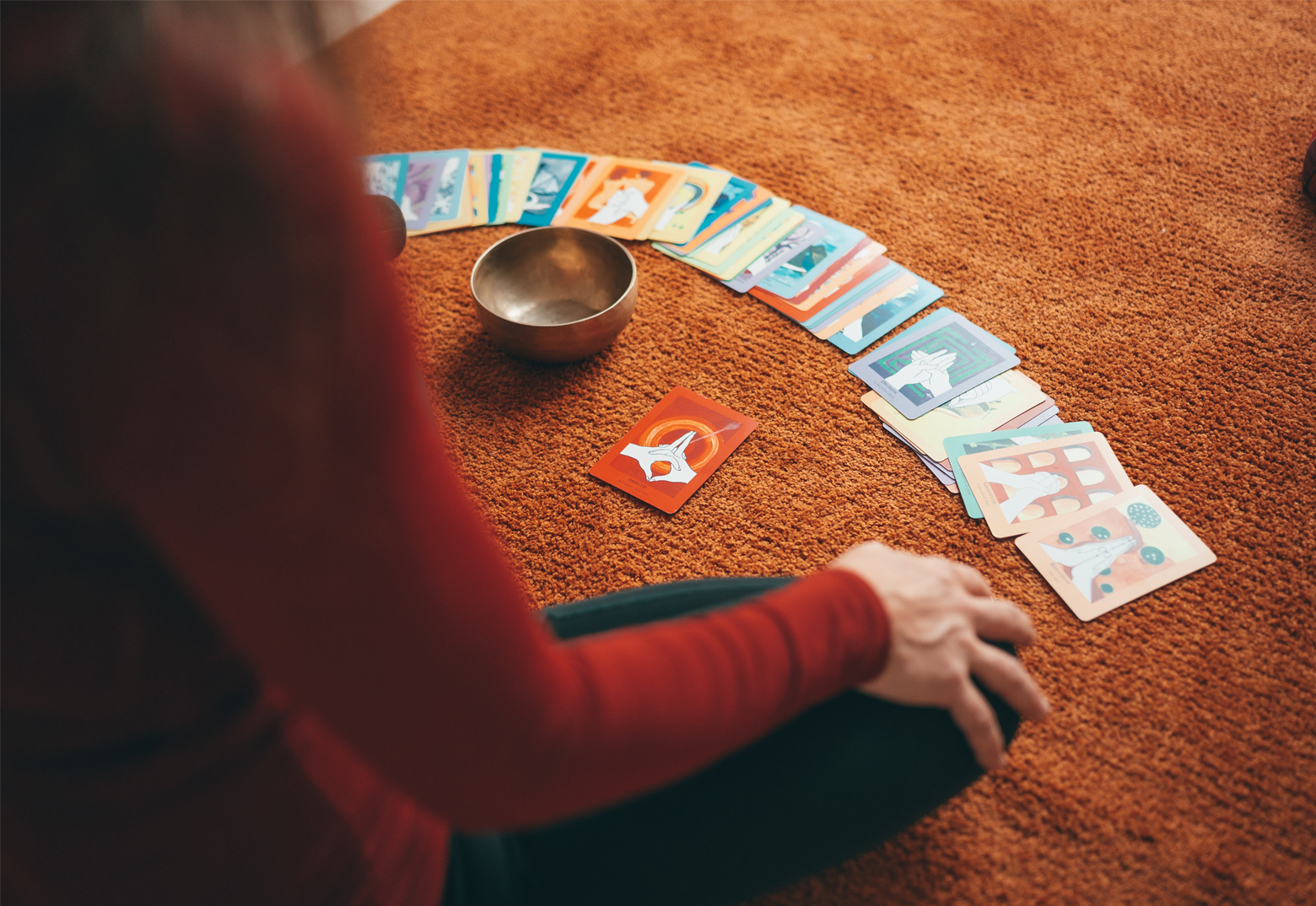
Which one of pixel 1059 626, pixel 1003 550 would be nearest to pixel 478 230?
pixel 1003 550

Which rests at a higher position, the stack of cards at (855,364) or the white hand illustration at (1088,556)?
the stack of cards at (855,364)

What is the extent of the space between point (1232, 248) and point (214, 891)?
5.75 ft

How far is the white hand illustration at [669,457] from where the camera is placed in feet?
4.07

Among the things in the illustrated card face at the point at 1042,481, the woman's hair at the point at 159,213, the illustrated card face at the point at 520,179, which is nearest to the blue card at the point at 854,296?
the illustrated card face at the point at 1042,481

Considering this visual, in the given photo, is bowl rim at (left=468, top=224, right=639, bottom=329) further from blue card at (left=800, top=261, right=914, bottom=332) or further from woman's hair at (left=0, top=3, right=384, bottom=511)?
woman's hair at (left=0, top=3, right=384, bottom=511)

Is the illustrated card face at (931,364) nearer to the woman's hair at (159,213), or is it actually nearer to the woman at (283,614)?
the woman at (283,614)

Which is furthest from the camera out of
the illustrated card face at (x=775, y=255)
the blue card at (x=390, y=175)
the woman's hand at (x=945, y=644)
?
the blue card at (x=390, y=175)

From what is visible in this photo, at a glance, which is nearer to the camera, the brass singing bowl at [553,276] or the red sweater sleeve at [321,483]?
the red sweater sleeve at [321,483]

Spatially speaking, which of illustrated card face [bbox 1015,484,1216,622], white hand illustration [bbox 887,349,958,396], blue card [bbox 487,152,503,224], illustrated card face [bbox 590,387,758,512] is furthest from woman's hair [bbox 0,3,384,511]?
blue card [bbox 487,152,503,224]

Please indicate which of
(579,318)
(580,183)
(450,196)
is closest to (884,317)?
(579,318)

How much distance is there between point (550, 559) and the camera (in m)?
1.17

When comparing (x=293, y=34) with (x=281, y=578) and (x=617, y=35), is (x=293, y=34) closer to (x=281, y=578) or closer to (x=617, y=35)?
(x=281, y=578)

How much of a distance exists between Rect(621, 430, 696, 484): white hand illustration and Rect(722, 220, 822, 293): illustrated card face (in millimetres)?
363

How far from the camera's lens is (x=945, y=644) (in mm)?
620
